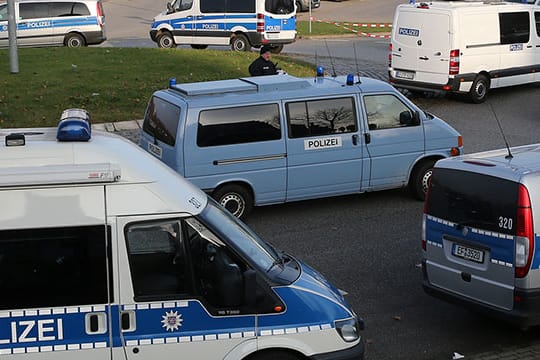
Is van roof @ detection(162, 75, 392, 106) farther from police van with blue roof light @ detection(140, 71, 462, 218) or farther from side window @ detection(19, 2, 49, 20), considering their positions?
side window @ detection(19, 2, 49, 20)

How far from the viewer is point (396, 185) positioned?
13211mm

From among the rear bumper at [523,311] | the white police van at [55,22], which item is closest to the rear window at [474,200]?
the rear bumper at [523,311]

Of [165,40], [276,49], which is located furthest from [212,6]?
[276,49]

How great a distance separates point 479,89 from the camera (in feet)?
70.2

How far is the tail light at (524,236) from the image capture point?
7523 millimetres

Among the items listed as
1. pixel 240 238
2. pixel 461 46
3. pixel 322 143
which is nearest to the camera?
pixel 240 238

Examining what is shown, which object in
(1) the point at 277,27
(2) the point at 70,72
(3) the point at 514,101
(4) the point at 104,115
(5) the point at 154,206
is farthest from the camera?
(1) the point at 277,27

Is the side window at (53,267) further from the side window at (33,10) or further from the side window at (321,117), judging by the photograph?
the side window at (33,10)

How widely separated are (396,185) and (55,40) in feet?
65.5

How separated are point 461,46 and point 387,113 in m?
8.33

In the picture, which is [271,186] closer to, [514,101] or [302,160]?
[302,160]

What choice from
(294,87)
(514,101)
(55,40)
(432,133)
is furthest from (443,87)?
(55,40)

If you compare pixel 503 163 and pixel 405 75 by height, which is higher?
pixel 503 163

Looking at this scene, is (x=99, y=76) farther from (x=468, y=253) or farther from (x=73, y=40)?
(x=468, y=253)
